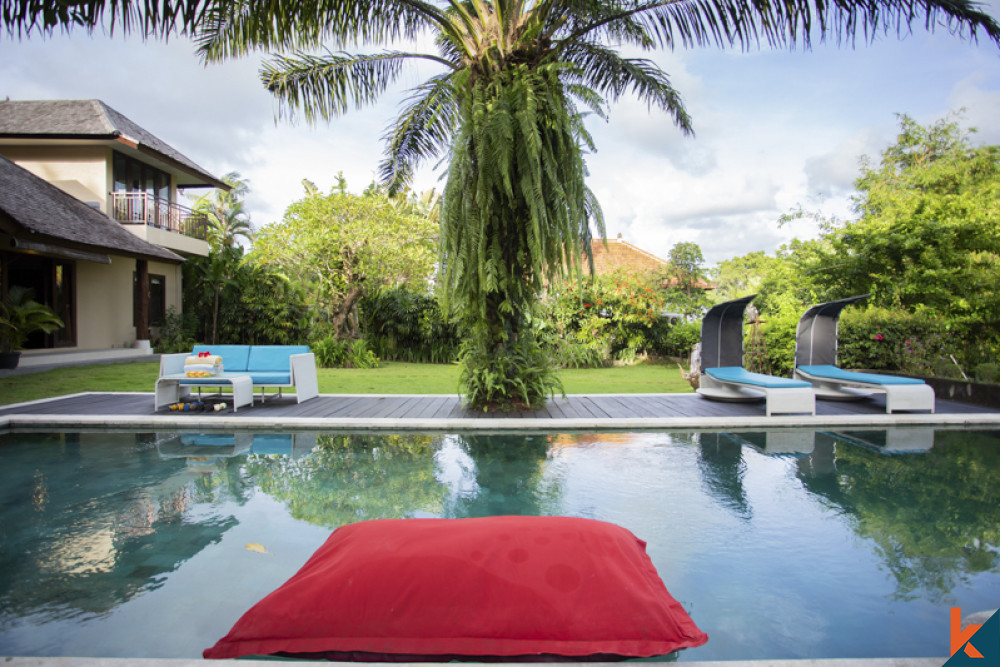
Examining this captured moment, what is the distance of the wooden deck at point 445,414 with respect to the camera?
743cm

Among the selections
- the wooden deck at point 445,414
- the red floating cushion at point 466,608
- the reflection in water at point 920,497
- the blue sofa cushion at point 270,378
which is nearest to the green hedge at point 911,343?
the wooden deck at point 445,414

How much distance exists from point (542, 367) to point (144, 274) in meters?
14.9

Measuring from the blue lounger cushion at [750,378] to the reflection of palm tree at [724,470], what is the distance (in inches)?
55.8

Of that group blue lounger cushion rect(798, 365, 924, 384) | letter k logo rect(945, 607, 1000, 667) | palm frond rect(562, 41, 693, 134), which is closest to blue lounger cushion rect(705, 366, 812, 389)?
blue lounger cushion rect(798, 365, 924, 384)

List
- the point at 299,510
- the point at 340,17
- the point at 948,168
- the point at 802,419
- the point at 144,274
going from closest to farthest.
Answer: the point at 299,510
the point at 340,17
the point at 802,419
the point at 144,274
the point at 948,168

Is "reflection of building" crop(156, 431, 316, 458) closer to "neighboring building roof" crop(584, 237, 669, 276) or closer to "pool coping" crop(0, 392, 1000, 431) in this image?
"pool coping" crop(0, 392, 1000, 431)

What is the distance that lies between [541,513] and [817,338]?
8.10m

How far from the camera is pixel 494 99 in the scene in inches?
283

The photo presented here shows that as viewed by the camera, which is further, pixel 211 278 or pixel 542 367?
pixel 211 278

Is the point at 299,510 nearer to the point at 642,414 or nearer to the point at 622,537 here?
the point at 622,537

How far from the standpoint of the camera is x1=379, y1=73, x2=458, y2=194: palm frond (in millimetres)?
9141

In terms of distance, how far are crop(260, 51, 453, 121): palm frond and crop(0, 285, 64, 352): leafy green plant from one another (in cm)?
928

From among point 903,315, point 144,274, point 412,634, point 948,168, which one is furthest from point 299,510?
point 948,168

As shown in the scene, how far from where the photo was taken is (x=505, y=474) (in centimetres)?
549
